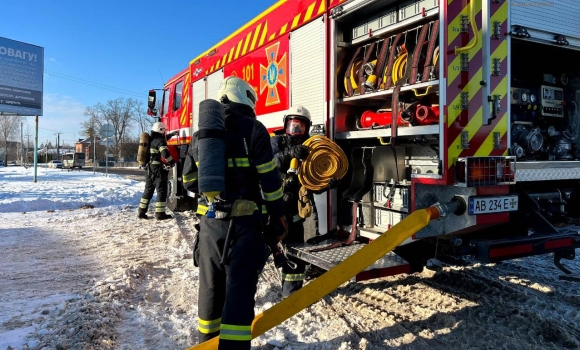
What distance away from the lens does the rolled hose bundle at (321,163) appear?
4.15 meters

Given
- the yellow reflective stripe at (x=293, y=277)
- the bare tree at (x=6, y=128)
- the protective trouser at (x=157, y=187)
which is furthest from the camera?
the bare tree at (x=6, y=128)

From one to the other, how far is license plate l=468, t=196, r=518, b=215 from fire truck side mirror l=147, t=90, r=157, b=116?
28.2 feet

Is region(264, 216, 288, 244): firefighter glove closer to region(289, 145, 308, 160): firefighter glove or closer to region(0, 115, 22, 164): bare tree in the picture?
region(289, 145, 308, 160): firefighter glove

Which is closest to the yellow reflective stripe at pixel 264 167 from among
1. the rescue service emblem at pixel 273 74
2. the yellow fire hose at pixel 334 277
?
the yellow fire hose at pixel 334 277

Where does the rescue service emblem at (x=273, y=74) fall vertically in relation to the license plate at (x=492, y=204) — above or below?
above

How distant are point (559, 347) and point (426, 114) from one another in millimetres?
2010

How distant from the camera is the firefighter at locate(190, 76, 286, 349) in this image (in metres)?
2.57

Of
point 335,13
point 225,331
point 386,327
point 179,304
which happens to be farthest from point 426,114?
point 179,304

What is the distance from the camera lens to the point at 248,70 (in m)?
5.91

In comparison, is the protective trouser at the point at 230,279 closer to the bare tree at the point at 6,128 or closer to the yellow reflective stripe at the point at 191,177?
the yellow reflective stripe at the point at 191,177

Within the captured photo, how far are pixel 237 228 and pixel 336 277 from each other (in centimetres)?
81

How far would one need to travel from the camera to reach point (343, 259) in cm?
375

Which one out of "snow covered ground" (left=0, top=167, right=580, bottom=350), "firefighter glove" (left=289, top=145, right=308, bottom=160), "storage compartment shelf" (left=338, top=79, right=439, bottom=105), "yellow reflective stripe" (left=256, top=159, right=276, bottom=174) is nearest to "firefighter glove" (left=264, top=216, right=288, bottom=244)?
"yellow reflective stripe" (left=256, top=159, right=276, bottom=174)

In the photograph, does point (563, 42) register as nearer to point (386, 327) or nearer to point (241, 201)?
point (386, 327)
